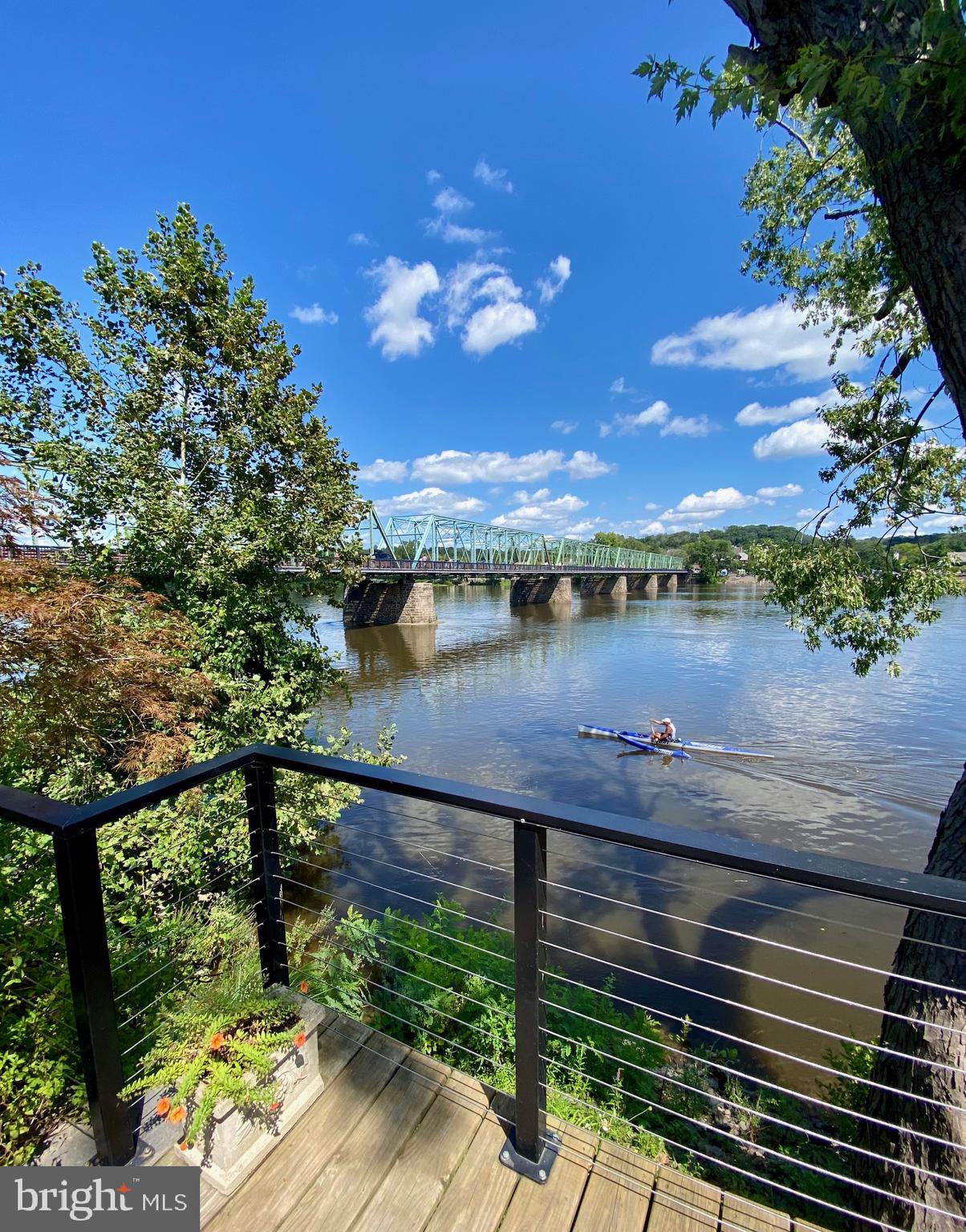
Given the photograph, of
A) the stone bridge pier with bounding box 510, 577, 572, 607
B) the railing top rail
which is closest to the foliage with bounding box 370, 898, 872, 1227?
the railing top rail

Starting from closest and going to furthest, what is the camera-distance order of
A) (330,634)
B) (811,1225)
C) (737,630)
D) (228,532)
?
(811,1225) → (228,532) → (330,634) → (737,630)

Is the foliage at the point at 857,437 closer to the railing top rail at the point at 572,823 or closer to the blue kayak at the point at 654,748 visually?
the railing top rail at the point at 572,823

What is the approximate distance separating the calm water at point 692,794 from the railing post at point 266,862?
0.98 feet

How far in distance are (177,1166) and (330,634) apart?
3027cm

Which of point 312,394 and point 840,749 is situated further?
point 840,749

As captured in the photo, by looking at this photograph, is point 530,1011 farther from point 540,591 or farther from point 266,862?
point 540,591

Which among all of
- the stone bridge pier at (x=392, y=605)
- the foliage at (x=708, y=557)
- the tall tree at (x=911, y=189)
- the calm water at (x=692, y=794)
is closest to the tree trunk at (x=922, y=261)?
the tall tree at (x=911, y=189)

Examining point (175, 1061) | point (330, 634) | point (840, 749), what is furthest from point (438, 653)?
point (175, 1061)

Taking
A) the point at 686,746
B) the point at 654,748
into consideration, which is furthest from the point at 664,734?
the point at 686,746

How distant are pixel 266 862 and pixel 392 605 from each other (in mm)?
32400

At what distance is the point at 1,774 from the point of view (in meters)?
3.27

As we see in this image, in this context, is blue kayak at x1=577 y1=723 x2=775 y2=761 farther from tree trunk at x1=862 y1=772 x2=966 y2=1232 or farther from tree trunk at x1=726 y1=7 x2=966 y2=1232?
tree trunk at x1=726 y1=7 x2=966 y2=1232

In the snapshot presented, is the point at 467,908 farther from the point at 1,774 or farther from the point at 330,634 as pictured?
the point at 330,634

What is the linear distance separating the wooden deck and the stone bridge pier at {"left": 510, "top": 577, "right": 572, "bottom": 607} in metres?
49.6
